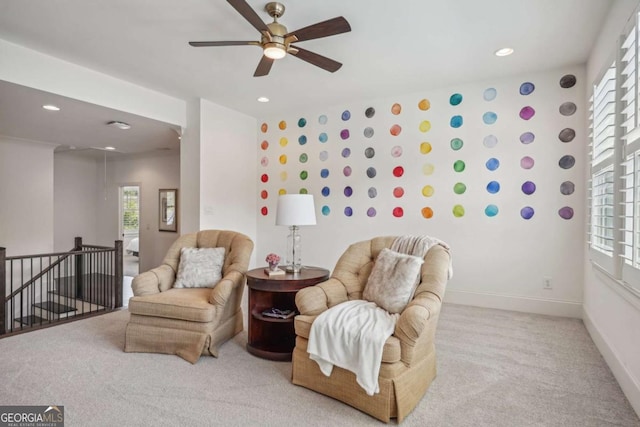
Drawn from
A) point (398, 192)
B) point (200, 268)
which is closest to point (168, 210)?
point (200, 268)

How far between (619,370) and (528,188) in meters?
2.05

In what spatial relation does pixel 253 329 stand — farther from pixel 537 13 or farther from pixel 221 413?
pixel 537 13

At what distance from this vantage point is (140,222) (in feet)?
25.5

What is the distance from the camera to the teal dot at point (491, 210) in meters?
4.00

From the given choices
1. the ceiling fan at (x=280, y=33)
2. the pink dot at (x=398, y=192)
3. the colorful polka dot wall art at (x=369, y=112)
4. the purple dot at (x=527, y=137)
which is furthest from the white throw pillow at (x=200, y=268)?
the purple dot at (x=527, y=137)

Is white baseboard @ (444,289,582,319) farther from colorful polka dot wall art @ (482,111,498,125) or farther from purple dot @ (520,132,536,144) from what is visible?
colorful polka dot wall art @ (482,111,498,125)

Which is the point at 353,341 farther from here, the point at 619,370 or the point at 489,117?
the point at 489,117

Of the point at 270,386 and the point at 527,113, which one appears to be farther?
the point at 527,113

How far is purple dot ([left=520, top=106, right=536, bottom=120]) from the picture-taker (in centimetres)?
382

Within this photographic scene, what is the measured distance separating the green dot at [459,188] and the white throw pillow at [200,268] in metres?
2.76

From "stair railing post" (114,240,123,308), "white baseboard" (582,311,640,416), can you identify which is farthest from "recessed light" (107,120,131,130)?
"white baseboard" (582,311,640,416)

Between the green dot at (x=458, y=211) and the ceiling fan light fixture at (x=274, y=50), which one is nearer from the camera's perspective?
the ceiling fan light fixture at (x=274, y=50)

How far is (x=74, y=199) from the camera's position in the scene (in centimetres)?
799

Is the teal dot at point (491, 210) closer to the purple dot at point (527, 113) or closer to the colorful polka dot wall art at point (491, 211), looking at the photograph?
the colorful polka dot wall art at point (491, 211)
